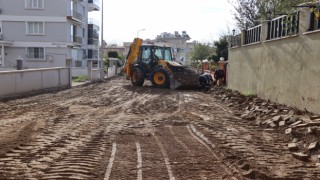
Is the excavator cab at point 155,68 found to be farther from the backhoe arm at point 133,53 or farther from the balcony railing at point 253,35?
the balcony railing at point 253,35

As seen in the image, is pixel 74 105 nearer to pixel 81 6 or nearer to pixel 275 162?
pixel 275 162

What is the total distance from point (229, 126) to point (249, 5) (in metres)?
20.2

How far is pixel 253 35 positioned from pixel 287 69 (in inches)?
220

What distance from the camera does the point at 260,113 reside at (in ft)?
39.3

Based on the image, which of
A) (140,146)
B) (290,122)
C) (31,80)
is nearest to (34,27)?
(31,80)

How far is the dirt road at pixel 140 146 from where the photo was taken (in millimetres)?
6113

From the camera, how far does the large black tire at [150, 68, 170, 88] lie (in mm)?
22375

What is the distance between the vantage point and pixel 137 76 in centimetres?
2412

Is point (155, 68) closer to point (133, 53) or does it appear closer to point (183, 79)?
point (183, 79)

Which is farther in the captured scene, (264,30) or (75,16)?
(75,16)

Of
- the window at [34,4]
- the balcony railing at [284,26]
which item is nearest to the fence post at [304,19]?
the balcony railing at [284,26]

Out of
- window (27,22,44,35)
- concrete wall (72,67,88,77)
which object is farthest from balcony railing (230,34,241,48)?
window (27,22,44,35)

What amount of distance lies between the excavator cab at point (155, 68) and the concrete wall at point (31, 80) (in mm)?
4214

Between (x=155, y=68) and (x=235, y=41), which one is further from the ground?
(x=235, y=41)
